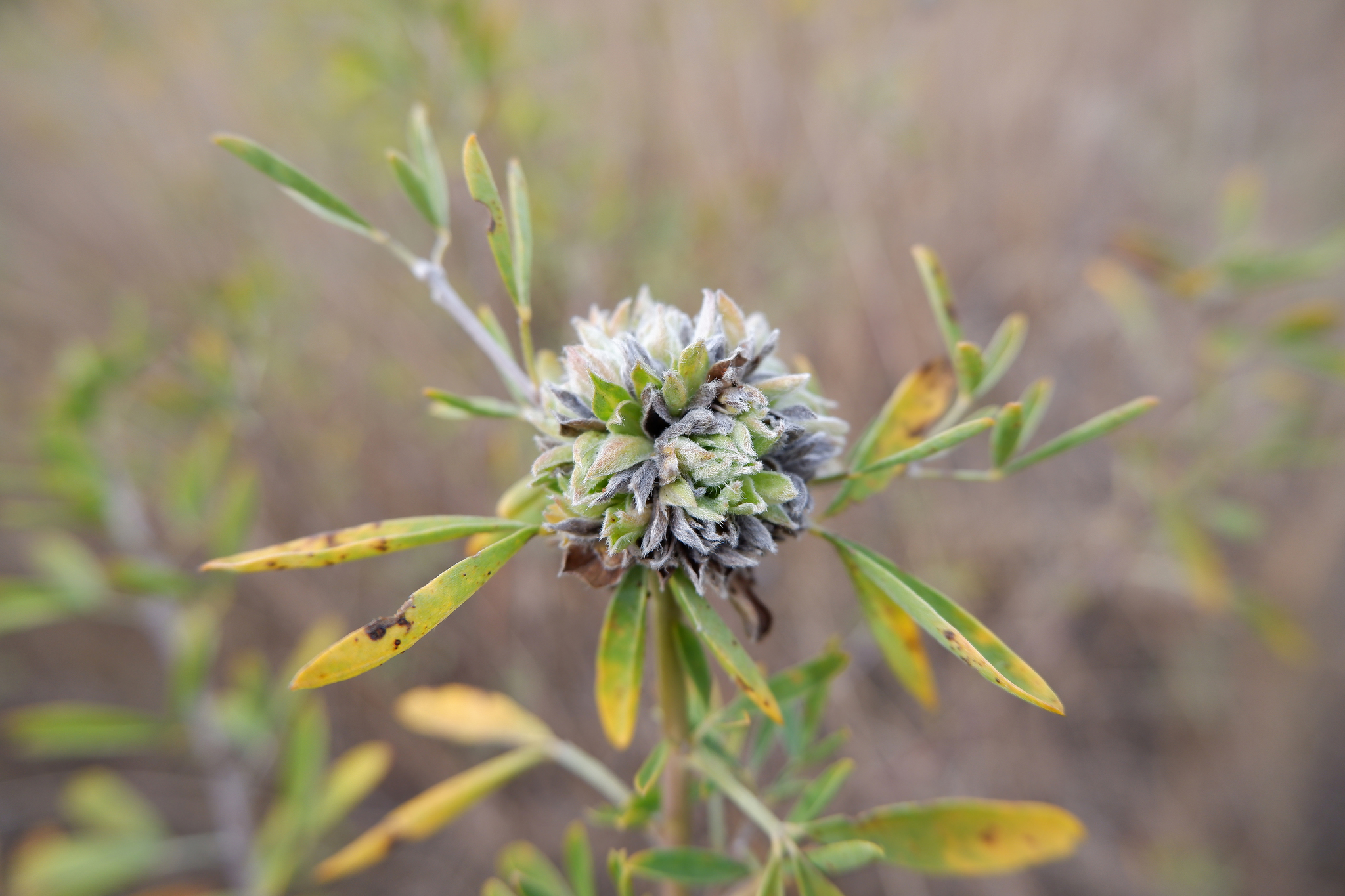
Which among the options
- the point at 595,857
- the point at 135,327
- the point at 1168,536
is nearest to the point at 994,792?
the point at 1168,536

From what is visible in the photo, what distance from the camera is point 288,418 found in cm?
308

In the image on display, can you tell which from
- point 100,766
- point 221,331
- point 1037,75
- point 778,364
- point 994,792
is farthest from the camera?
point 1037,75

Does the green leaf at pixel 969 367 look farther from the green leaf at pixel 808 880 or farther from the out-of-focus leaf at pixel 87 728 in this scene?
the out-of-focus leaf at pixel 87 728

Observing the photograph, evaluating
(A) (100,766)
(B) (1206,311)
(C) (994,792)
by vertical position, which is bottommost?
(C) (994,792)

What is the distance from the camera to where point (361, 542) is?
2.05ft

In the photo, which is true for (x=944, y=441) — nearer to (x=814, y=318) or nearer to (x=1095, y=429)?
(x=1095, y=429)

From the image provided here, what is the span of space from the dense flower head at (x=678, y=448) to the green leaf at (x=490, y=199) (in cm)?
11

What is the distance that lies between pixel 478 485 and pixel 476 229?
3.67 feet

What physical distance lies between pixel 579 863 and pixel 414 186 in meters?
1.00

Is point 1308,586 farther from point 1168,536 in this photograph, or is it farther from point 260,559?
point 260,559

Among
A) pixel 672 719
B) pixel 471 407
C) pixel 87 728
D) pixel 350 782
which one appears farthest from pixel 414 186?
pixel 87 728

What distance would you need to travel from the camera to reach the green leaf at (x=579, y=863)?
1.01 m

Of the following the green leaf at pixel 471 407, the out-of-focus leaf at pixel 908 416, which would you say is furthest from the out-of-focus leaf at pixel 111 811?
the out-of-focus leaf at pixel 908 416

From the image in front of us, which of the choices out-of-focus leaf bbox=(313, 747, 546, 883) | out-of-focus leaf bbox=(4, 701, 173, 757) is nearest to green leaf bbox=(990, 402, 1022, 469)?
out-of-focus leaf bbox=(313, 747, 546, 883)
